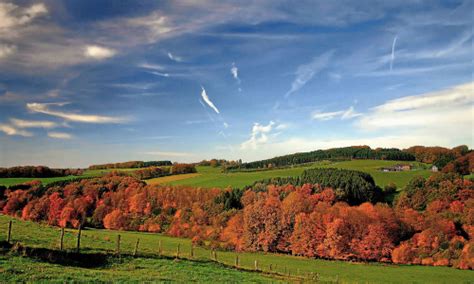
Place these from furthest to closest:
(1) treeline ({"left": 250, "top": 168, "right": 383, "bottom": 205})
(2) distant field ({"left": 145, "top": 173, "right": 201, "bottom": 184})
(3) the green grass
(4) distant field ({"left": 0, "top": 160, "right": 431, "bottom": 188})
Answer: (2) distant field ({"left": 145, "top": 173, "right": 201, "bottom": 184}) < (3) the green grass < (4) distant field ({"left": 0, "top": 160, "right": 431, "bottom": 188}) < (1) treeline ({"left": 250, "top": 168, "right": 383, "bottom": 205})

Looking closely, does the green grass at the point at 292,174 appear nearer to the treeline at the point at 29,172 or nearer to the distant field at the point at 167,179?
the distant field at the point at 167,179

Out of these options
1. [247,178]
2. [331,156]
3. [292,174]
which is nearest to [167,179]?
[247,178]

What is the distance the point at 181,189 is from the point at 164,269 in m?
94.9

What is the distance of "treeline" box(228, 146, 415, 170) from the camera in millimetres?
159000

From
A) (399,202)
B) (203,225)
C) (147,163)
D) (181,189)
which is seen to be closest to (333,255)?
(399,202)

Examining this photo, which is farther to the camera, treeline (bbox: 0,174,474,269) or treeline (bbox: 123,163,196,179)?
treeline (bbox: 123,163,196,179)

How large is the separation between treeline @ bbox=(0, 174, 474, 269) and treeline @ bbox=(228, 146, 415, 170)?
5698cm

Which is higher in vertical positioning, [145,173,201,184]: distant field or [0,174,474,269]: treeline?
[145,173,201,184]: distant field

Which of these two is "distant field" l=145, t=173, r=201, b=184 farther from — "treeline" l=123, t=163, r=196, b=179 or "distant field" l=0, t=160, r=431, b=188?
"treeline" l=123, t=163, r=196, b=179

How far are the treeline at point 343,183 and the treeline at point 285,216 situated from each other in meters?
3.79

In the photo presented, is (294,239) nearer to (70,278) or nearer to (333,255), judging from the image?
(333,255)

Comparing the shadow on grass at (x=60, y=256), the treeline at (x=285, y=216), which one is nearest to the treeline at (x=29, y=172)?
the treeline at (x=285, y=216)

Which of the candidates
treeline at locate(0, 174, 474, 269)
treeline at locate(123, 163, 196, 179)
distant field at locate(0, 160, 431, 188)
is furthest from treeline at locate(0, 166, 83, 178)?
treeline at locate(123, 163, 196, 179)

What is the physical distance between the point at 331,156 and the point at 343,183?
6886 centimetres
